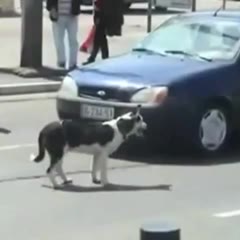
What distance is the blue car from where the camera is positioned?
10.6m

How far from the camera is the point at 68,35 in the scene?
17094mm

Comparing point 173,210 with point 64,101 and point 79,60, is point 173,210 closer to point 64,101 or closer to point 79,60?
point 64,101

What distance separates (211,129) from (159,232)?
624 centimetres

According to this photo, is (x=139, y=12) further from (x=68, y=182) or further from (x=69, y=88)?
(x=68, y=182)

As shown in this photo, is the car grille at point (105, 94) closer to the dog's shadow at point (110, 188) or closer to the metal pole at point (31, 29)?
the dog's shadow at point (110, 188)

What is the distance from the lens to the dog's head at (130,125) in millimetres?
9586

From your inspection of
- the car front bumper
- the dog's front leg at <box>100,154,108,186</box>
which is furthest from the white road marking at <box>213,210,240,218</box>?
the car front bumper

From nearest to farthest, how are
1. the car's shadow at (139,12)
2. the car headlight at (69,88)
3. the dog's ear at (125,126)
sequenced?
the dog's ear at (125,126) < the car headlight at (69,88) < the car's shadow at (139,12)

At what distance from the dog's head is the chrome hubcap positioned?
1203mm

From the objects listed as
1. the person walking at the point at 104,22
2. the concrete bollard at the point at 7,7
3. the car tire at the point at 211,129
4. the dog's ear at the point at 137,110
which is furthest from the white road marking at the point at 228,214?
the concrete bollard at the point at 7,7

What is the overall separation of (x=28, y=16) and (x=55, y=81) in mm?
1246

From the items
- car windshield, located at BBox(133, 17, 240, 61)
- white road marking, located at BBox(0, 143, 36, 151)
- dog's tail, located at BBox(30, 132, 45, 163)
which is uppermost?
car windshield, located at BBox(133, 17, 240, 61)

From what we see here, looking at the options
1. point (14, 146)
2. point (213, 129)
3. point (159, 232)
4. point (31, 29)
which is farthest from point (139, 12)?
point (159, 232)

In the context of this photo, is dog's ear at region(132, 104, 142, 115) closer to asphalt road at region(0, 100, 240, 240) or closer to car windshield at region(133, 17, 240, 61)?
asphalt road at region(0, 100, 240, 240)
